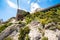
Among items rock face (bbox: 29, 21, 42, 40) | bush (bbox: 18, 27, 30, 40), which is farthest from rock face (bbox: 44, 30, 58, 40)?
bush (bbox: 18, 27, 30, 40)

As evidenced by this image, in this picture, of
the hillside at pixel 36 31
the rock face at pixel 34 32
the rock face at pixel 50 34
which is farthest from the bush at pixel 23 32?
the rock face at pixel 50 34

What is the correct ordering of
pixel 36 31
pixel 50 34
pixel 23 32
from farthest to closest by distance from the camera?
pixel 23 32 < pixel 36 31 < pixel 50 34

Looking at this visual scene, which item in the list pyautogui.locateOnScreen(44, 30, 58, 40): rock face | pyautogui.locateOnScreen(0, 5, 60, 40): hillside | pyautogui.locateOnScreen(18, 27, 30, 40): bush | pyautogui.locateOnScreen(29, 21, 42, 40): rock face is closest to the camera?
pyautogui.locateOnScreen(44, 30, 58, 40): rock face

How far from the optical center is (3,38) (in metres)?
37.2

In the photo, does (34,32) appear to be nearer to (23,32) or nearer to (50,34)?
(23,32)

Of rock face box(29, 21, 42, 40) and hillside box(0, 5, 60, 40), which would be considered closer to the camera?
hillside box(0, 5, 60, 40)

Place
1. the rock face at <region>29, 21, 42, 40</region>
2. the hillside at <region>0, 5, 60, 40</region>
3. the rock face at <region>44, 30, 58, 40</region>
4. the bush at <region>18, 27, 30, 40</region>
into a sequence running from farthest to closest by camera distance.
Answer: the bush at <region>18, 27, 30, 40</region> < the rock face at <region>29, 21, 42, 40</region> < the hillside at <region>0, 5, 60, 40</region> < the rock face at <region>44, 30, 58, 40</region>

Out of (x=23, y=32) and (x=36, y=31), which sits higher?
(x=36, y=31)

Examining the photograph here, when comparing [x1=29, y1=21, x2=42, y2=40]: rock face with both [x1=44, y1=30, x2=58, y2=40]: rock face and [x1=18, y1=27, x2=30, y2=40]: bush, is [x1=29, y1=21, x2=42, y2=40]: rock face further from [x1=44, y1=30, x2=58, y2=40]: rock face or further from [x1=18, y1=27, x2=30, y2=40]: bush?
[x1=44, y1=30, x2=58, y2=40]: rock face

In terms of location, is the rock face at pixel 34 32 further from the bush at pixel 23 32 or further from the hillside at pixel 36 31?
the bush at pixel 23 32

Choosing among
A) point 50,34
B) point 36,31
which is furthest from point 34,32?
point 50,34

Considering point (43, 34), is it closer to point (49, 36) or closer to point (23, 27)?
point (49, 36)

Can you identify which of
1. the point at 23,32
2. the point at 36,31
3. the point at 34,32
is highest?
the point at 36,31

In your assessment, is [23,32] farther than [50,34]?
Yes
